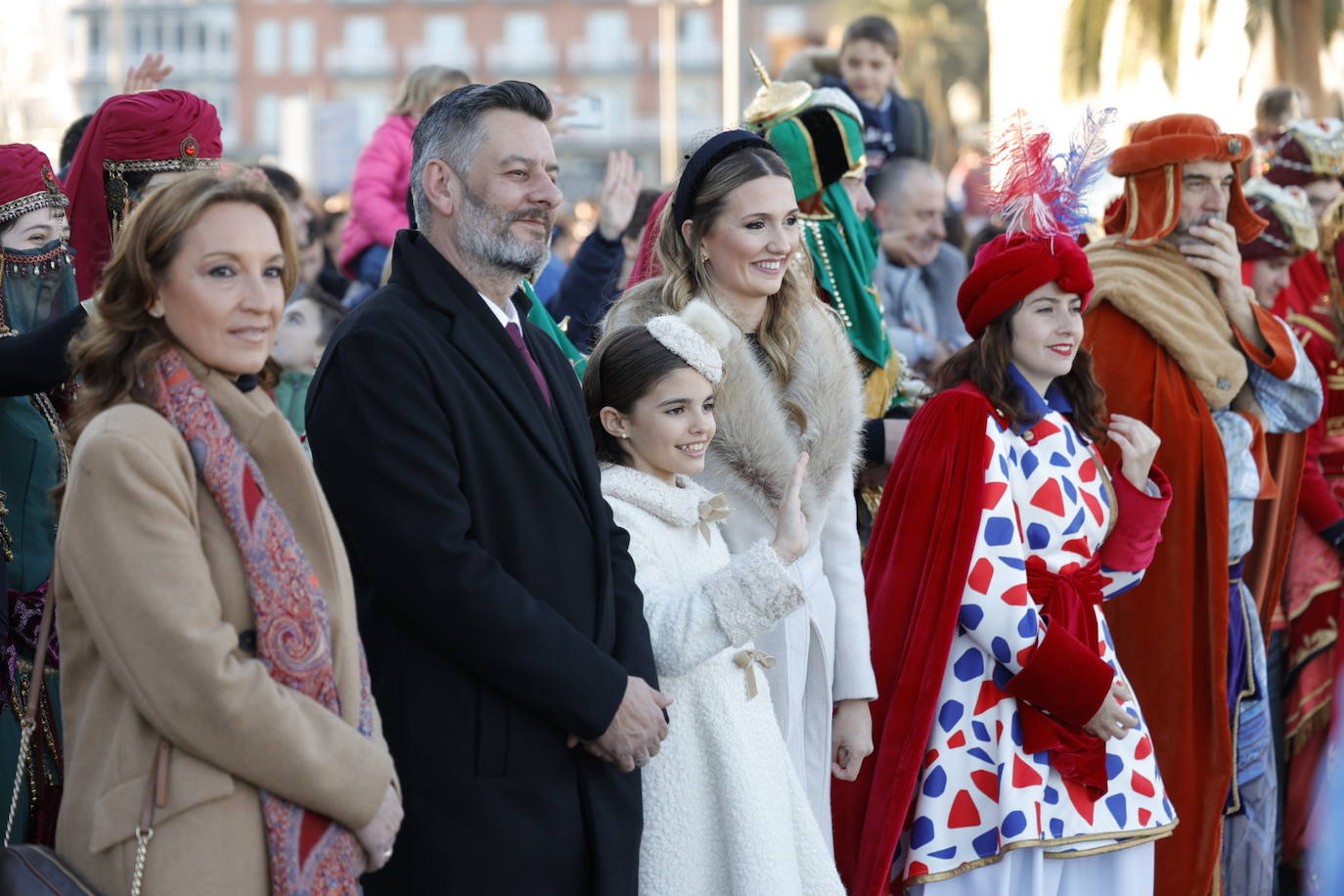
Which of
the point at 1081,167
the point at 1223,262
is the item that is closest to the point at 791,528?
→ the point at 1081,167

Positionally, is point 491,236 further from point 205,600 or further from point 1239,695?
point 1239,695

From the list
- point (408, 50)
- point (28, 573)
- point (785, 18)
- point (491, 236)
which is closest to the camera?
point (491, 236)

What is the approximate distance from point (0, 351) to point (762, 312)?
193 cm

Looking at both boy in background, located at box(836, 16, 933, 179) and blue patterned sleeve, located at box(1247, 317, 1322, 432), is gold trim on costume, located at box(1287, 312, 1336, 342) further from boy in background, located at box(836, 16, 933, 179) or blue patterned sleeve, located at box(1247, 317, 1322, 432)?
boy in background, located at box(836, 16, 933, 179)

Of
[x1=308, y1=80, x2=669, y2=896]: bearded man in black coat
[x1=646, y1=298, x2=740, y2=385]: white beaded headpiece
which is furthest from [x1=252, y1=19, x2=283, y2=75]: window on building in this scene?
[x1=308, y1=80, x2=669, y2=896]: bearded man in black coat

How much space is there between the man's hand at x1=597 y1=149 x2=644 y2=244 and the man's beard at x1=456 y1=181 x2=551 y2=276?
2.91 meters

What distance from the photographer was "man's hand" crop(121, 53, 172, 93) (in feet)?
17.3

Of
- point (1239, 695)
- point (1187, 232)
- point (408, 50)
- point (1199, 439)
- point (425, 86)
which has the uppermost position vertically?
point (408, 50)

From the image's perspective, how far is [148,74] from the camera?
5.35 meters

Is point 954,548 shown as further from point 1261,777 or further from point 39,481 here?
point 39,481

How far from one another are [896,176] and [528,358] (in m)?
3.61

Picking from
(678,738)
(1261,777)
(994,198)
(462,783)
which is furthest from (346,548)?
(1261,777)

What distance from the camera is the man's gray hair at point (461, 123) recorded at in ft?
11.8

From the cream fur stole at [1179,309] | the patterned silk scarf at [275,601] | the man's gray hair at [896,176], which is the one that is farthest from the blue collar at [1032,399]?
the patterned silk scarf at [275,601]
